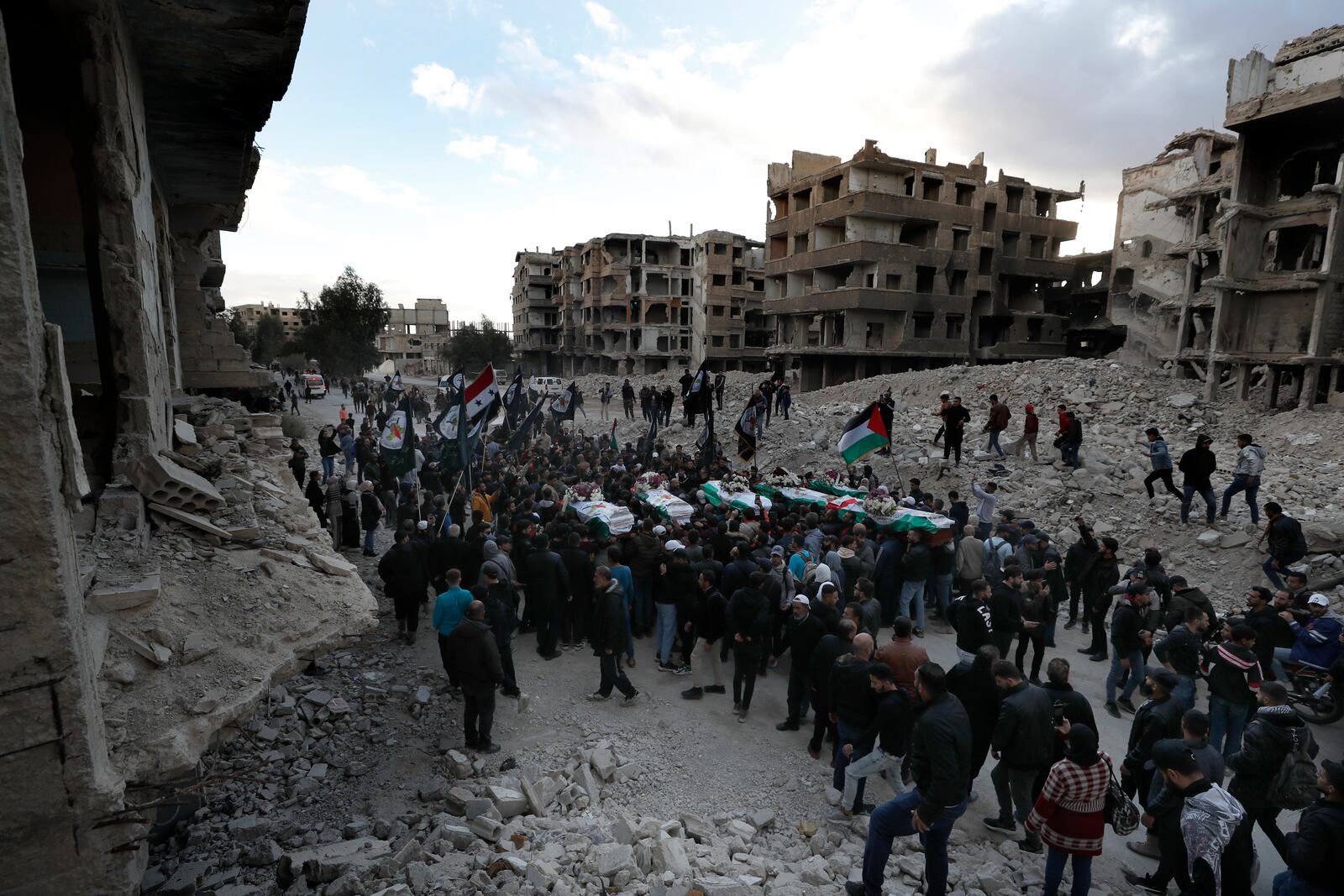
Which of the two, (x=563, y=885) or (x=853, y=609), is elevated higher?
(x=853, y=609)

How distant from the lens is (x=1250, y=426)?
22.7m

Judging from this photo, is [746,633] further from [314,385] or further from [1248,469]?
[314,385]

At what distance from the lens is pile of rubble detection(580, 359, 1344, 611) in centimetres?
1320

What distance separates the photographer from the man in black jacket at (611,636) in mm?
8148

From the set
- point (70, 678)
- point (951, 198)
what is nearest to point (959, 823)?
point (70, 678)

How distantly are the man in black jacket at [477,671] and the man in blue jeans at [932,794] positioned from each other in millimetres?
3870

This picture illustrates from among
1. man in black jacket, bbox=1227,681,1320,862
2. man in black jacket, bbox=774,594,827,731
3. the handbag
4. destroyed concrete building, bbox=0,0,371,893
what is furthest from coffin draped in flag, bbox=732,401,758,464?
the handbag

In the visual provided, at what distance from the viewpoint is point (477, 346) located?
68.2 metres

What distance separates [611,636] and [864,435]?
7.62 meters

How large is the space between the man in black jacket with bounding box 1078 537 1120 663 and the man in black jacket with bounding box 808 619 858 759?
181 inches

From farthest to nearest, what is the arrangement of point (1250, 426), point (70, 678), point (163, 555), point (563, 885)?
point (1250, 426)
point (563, 885)
point (163, 555)
point (70, 678)

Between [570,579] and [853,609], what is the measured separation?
4068 millimetres

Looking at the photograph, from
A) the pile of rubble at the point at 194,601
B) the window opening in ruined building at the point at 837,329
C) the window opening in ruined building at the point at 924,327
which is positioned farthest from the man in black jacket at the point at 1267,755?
the window opening in ruined building at the point at 924,327

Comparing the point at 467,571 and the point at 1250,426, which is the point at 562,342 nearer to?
the point at 1250,426
